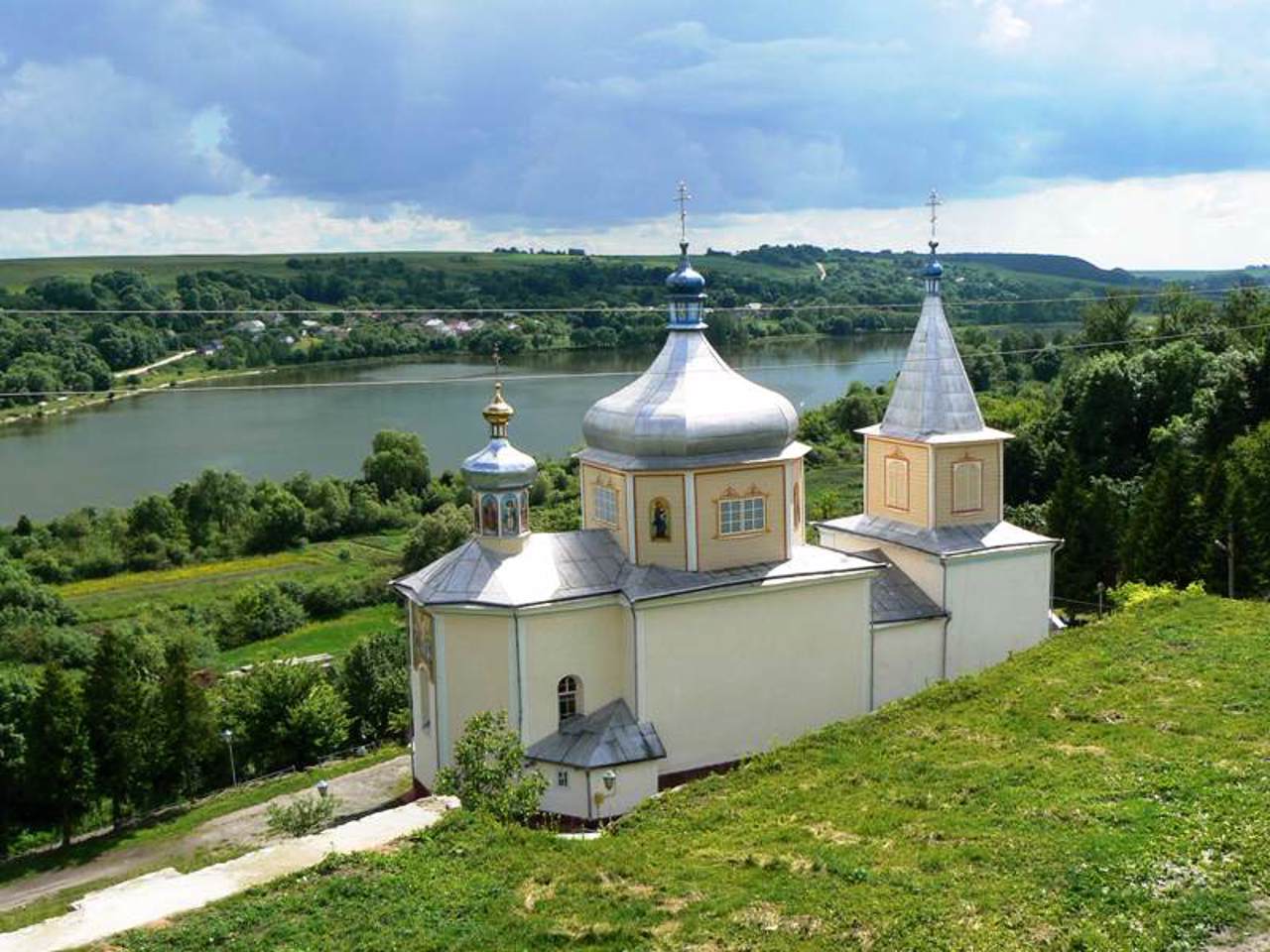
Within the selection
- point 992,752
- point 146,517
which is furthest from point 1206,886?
point 146,517

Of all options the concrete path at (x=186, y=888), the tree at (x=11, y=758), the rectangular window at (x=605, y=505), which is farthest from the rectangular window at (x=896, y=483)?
the tree at (x=11, y=758)

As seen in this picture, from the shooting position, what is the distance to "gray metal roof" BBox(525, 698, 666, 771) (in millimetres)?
14312

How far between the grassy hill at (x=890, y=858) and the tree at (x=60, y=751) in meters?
10.3

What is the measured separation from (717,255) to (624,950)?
93.4m

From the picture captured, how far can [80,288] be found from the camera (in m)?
55.5

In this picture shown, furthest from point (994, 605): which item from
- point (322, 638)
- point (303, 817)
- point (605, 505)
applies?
point (322, 638)

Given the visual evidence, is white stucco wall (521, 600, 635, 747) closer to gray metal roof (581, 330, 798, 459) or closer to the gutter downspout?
gray metal roof (581, 330, 798, 459)

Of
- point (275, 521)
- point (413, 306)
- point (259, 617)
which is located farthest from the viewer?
point (413, 306)

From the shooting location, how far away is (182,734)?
19750mm

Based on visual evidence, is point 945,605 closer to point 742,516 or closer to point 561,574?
point 742,516

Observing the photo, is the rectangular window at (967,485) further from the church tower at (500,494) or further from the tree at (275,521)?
the tree at (275,521)

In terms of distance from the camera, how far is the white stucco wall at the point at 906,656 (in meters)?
16.6

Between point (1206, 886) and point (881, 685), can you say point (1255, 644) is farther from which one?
point (1206, 886)

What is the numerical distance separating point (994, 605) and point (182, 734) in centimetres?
1224
